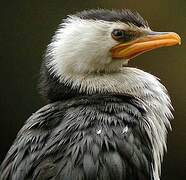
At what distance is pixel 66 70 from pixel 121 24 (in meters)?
0.20

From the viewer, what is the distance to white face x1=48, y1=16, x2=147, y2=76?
1755 millimetres

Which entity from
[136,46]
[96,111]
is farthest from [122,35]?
[96,111]

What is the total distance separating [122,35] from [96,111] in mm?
257

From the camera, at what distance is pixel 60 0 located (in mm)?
2373

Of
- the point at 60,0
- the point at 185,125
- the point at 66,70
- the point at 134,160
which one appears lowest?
the point at 185,125

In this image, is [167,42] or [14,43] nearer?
[167,42]

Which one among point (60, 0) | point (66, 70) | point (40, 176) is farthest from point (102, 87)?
point (60, 0)

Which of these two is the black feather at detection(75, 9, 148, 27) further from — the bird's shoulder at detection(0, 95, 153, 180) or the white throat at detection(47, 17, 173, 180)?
the bird's shoulder at detection(0, 95, 153, 180)

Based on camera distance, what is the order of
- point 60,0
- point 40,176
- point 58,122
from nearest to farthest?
point 40,176 < point 58,122 < point 60,0

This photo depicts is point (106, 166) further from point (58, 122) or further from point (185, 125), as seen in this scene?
point (185, 125)

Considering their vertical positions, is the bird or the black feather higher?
the black feather

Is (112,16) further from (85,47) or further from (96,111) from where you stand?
(96,111)

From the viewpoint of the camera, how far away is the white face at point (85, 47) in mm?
1755

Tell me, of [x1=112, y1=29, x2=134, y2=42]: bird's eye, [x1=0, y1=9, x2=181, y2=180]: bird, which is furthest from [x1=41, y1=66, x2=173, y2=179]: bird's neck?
[x1=112, y1=29, x2=134, y2=42]: bird's eye
